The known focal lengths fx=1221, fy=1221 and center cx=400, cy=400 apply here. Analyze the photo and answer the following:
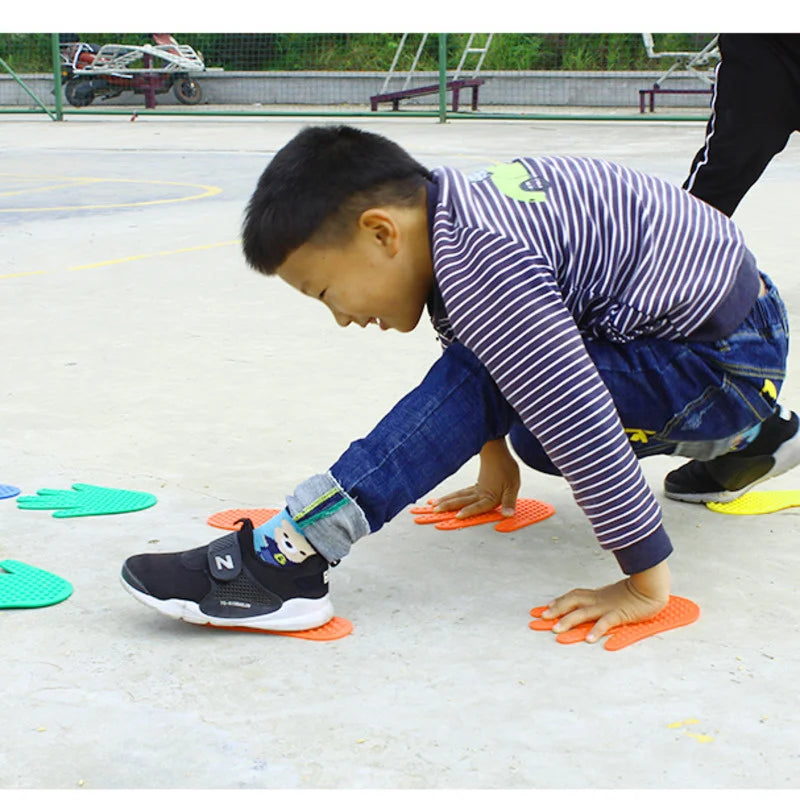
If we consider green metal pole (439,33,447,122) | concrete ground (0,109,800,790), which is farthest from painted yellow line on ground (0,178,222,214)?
green metal pole (439,33,447,122)

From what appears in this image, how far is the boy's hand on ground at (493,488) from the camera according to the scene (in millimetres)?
2164

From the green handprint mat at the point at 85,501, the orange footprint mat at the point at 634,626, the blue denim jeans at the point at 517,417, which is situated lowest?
the green handprint mat at the point at 85,501

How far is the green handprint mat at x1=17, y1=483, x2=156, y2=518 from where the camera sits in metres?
2.20

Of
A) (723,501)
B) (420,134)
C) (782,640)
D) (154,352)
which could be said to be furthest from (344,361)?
(420,134)

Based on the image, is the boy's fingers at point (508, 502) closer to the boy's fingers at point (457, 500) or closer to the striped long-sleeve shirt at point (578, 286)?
the boy's fingers at point (457, 500)

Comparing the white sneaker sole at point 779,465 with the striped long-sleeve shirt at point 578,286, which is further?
the white sneaker sole at point 779,465

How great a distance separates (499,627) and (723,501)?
0.66 m

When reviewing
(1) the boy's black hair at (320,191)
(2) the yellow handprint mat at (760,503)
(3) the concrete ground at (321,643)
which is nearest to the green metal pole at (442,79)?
(3) the concrete ground at (321,643)

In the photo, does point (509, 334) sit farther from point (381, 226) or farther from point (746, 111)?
point (746, 111)

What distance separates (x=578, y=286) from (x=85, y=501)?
3.35 ft

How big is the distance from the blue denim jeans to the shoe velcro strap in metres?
0.12

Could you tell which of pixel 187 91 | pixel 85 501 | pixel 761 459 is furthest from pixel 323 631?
pixel 187 91

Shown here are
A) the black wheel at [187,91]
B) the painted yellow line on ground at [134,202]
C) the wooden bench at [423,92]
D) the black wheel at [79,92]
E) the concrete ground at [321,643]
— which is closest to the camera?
the concrete ground at [321,643]

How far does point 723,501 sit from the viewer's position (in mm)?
2213
